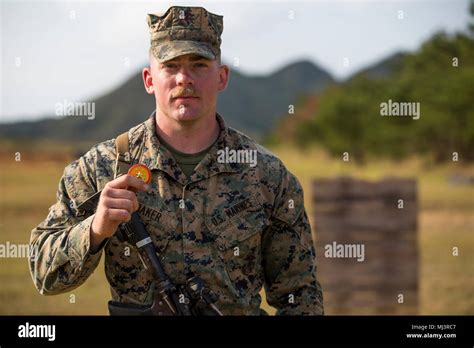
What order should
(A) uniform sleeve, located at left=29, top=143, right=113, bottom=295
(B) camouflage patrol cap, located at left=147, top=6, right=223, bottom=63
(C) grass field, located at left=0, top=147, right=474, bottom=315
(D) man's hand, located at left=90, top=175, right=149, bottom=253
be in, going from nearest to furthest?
(D) man's hand, located at left=90, top=175, right=149, bottom=253 < (A) uniform sleeve, located at left=29, top=143, right=113, bottom=295 < (B) camouflage patrol cap, located at left=147, top=6, right=223, bottom=63 < (C) grass field, located at left=0, top=147, right=474, bottom=315

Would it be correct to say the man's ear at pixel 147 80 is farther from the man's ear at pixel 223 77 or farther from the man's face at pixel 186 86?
the man's ear at pixel 223 77

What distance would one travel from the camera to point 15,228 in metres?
21.5

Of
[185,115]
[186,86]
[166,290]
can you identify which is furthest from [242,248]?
[186,86]

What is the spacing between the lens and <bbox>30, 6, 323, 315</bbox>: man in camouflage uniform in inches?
136

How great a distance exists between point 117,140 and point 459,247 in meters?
16.4

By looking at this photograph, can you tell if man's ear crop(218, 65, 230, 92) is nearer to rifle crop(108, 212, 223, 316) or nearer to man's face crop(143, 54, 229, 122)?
man's face crop(143, 54, 229, 122)

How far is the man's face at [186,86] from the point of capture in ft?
11.3

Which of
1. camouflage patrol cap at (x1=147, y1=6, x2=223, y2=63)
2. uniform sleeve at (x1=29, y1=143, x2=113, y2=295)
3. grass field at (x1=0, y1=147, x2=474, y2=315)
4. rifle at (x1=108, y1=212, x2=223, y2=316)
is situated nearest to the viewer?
uniform sleeve at (x1=29, y1=143, x2=113, y2=295)

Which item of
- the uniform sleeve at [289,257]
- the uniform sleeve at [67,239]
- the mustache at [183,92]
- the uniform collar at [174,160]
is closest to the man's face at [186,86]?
the mustache at [183,92]

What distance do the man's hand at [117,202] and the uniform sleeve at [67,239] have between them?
4.7 inches

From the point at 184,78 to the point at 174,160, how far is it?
356 mm

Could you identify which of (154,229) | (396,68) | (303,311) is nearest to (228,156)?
(154,229)

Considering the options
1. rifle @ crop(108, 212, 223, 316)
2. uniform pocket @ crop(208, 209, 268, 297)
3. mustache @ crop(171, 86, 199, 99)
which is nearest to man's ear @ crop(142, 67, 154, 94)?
mustache @ crop(171, 86, 199, 99)

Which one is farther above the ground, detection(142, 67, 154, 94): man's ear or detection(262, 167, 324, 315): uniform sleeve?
detection(142, 67, 154, 94): man's ear
